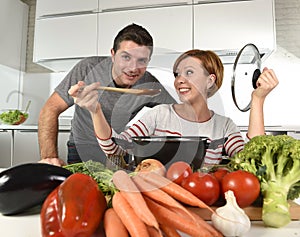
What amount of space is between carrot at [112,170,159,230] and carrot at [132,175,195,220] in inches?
0.5

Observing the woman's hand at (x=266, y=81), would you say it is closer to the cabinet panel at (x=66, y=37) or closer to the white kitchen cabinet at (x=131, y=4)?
the white kitchen cabinet at (x=131, y=4)

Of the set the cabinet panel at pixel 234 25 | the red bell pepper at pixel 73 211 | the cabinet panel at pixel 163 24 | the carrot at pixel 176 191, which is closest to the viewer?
the red bell pepper at pixel 73 211

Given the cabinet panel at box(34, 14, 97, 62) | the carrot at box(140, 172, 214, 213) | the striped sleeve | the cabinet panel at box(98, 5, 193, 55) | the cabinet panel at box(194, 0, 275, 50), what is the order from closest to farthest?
1. the carrot at box(140, 172, 214, 213)
2. the striped sleeve
3. the cabinet panel at box(194, 0, 275, 50)
4. the cabinet panel at box(98, 5, 193, 55)
5. the cabinet panel at box(34, 14, 97, 62)

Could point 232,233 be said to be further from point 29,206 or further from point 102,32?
point 102,32

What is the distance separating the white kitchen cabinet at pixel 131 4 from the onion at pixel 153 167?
7.79 ft

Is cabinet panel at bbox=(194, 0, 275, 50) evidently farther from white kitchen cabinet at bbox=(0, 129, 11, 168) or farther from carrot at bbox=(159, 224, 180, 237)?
carrot at bbox=(159, 224, 180, 237)

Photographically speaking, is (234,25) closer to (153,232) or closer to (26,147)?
(26,147)

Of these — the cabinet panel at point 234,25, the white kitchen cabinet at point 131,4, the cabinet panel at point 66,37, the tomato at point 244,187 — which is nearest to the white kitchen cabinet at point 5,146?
the cabinet panel at point 66,37

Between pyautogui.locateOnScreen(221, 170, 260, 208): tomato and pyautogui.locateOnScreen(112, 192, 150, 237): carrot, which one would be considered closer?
pyautogui.locateOnScreen(112, 192, 150, 237): carrot

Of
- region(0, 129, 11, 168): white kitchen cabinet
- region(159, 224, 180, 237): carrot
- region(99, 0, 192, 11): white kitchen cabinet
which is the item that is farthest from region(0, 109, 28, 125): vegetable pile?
region(159, 224, 180, 237): carrot

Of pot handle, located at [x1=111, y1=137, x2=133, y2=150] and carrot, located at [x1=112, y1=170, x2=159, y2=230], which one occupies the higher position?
pot handle, located at [x1=111, y1=137, x2=133, y2=150]

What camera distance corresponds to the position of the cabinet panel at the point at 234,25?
2.57 m

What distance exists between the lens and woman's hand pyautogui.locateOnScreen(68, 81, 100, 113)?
0.88 metres

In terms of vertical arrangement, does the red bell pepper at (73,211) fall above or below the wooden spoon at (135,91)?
below
